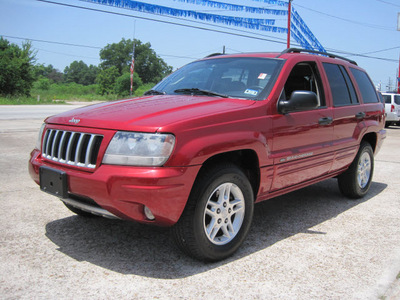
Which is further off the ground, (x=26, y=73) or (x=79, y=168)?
(x=26, y=73)

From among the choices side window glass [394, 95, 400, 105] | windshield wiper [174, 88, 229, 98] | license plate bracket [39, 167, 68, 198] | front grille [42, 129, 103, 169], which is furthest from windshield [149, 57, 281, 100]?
side window glass [394, 95, 400, 105]

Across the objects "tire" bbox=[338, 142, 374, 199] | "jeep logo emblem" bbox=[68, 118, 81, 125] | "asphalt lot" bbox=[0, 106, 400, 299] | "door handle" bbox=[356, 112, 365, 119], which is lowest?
"asphalt lot" bbox=[0, 106, 400, 299]

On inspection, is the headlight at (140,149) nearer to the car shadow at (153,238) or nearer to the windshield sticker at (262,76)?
the car shadow at (153,238)

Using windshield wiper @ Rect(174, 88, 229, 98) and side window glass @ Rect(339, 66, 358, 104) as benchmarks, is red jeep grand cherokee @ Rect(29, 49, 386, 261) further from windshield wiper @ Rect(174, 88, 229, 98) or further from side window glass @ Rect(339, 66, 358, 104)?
side window glass @ Rect(339, 66, 358, 104)

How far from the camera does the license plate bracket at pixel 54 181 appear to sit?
9.70 feet

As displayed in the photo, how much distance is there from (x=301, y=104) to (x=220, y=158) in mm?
993

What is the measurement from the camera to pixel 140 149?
272cm

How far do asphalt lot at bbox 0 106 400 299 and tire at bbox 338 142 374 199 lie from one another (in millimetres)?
370

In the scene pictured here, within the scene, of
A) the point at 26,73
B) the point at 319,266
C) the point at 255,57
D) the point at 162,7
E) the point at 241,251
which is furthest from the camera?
the point at 26,73

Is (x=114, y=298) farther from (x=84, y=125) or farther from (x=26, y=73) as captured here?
(x=26, y=73)

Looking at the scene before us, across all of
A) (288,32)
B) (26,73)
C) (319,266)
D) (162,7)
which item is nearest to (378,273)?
(319,266)

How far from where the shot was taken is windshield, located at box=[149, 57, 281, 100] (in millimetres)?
3725

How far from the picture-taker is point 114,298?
8.36 ft

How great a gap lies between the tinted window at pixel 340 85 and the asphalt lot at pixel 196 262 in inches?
51.6
